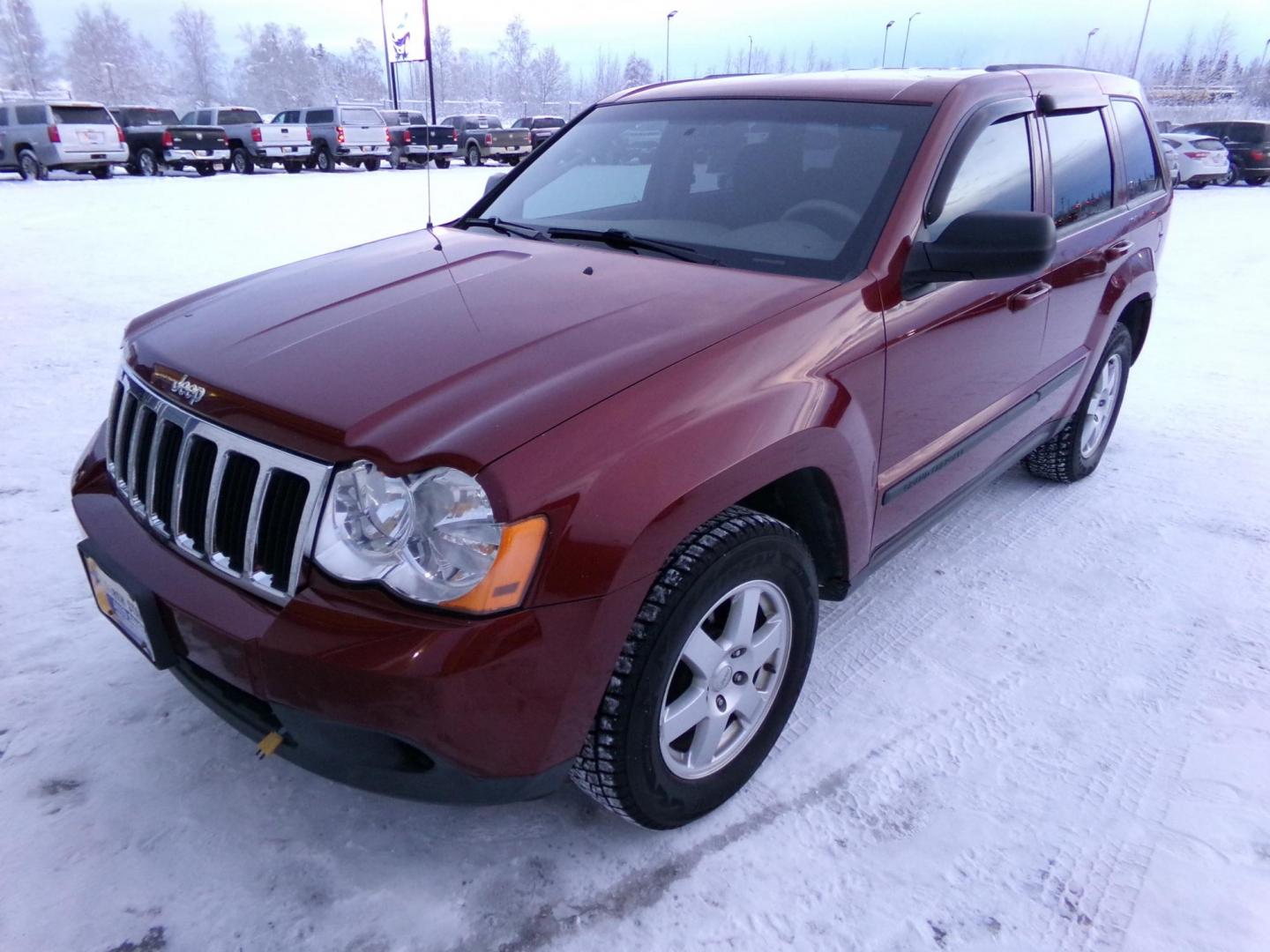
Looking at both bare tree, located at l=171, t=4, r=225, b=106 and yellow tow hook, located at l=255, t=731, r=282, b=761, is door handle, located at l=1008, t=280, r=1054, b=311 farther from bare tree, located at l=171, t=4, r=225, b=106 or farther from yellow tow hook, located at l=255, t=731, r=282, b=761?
bare tree, located at l=171, t=4, r=225, b=106

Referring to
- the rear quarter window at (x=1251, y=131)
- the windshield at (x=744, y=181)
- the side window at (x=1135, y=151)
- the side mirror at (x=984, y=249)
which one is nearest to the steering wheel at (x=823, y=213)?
the windshield at (x=744, y=181)

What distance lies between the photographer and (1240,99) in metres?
77.8

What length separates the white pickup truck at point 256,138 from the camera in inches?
870

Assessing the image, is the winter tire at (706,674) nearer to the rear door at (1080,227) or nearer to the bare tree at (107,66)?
the rear door at (1080,227)

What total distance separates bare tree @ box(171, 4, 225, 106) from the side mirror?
309ft

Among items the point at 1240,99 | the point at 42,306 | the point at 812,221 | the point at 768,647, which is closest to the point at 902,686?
the point at 768,647

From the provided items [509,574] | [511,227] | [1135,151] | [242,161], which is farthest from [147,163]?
[509,574]

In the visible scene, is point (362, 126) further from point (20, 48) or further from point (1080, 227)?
point (20, 48)

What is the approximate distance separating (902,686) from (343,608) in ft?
5.83

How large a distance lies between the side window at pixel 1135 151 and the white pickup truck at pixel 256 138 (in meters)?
22.4

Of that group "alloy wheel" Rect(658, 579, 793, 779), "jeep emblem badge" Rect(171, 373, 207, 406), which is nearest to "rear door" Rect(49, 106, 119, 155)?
"jeep emblem badge" Rect(171, 373, 207, 406)

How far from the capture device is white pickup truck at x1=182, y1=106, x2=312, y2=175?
22.1 m

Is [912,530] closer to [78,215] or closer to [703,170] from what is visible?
[703,170]

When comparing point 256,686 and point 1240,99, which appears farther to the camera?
point 1240,99
